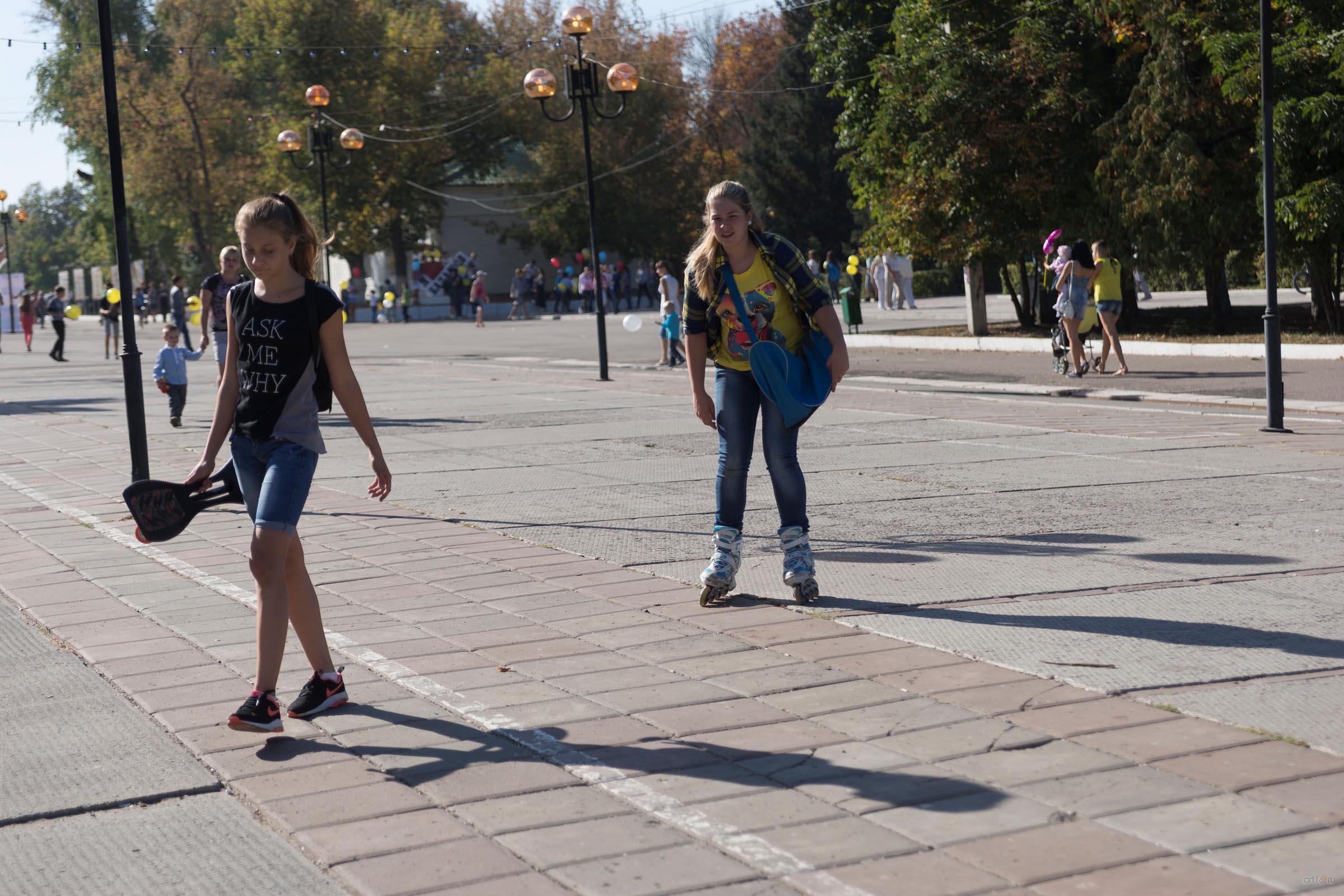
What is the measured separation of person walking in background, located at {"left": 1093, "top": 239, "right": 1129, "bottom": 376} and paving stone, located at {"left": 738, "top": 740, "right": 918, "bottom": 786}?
16.1 m

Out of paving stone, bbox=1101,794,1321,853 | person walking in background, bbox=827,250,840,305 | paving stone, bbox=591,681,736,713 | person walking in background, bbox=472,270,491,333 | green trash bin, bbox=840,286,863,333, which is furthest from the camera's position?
person walking in background, bbox=472,270,491,333

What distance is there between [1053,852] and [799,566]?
2.84 meters

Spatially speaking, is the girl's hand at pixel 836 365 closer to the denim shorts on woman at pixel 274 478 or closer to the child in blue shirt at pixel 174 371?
the denim shorts on woman at pixel 274 478

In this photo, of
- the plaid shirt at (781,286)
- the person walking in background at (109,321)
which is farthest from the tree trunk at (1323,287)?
the person walking in background at (109,321)

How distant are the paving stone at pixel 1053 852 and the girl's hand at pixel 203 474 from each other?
109 inches

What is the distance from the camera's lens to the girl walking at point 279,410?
482 centimetres

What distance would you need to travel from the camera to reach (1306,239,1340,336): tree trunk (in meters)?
22.8

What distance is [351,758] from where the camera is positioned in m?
4.54

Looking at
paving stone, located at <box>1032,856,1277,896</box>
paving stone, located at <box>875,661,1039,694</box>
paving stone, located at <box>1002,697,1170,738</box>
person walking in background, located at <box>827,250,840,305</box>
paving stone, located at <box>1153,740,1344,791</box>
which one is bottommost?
paving stone, located at <box>1032,856,1277,896</box>

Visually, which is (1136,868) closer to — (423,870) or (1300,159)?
(423,870)

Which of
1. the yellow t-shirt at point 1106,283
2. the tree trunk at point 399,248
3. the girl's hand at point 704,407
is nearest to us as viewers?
the girl's hand at point 704,407

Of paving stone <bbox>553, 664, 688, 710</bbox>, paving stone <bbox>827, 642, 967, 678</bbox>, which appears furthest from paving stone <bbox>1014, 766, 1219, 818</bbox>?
paving stone <bbox>553, 664, 688, 710</bbox>

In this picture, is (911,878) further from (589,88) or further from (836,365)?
(589,88)

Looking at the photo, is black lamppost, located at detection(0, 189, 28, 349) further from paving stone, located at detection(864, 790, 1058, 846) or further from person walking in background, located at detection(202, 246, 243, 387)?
paving stone, located at detection(864, 790, 1058, 846)
